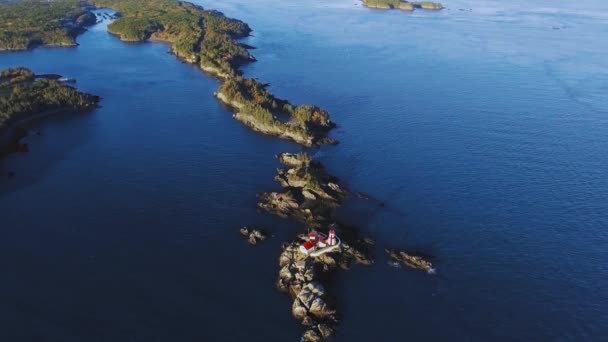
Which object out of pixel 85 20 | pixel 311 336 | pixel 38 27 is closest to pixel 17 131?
pixel 311 336

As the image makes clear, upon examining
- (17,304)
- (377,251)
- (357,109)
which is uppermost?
(357,109)

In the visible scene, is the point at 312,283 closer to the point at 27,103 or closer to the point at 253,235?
the point at 253,235

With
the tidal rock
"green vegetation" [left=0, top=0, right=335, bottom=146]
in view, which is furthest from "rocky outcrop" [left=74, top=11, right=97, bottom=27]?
the tidal rock

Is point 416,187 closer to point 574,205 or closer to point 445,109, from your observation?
point 574,205

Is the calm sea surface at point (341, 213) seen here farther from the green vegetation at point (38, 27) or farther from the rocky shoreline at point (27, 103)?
the green vegetation at point (38, 27)

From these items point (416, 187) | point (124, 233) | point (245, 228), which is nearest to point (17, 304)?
point (124, 233)
